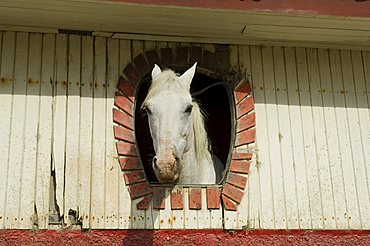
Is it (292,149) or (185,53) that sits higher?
(185,53)

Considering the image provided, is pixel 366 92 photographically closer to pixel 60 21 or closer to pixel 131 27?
pixel 131 27

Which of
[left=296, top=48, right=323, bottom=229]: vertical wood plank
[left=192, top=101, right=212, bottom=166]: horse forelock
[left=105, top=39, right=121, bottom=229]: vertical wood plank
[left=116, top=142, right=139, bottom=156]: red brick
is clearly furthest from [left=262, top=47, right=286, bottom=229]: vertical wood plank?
[left=105, top=39, right=121, bottom=229]: vertical wood plank

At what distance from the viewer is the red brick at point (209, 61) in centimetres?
539

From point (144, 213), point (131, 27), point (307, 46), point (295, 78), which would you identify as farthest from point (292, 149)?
point (131, 27)

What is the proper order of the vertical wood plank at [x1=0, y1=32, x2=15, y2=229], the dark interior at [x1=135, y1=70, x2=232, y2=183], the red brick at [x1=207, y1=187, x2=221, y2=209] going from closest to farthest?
1. the vertical wood plank at [x1=0, y1=32, x2=15, y2=229]
2. the red brick at [x1=207, y1=187, x2=221, y2=209]
3. the dark interior at [x1=135, y1=70, x2=232, y2=183]

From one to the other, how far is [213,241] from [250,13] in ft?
6.07

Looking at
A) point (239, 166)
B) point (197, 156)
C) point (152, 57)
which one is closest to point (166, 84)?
point (152, 57)

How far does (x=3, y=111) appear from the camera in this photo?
490cm

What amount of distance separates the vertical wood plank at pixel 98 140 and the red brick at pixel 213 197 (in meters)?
0.85

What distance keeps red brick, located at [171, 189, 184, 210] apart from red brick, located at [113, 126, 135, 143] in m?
0.57

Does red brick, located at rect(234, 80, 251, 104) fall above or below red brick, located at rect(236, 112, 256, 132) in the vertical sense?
above

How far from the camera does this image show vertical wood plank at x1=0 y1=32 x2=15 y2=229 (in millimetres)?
4695

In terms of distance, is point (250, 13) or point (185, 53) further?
point (185, 53)

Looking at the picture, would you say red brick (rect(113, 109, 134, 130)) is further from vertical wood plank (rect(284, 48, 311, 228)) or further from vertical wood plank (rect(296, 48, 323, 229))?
vertical wood plank (rect(296, 48, 323, 229))
